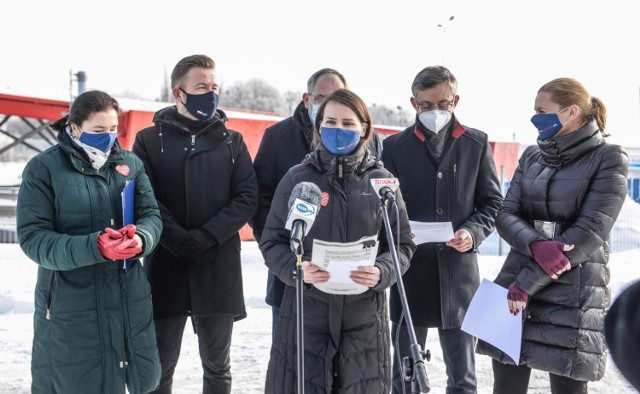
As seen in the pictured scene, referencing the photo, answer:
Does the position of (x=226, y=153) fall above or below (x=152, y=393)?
above

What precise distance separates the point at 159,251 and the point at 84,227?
602 mm

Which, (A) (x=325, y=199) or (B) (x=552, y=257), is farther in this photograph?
(B) (x=552, y=257)

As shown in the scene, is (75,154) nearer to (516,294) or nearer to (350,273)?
(350,273)

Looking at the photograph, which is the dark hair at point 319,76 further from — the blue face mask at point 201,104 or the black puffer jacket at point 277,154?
the blue face mask at point 201,104

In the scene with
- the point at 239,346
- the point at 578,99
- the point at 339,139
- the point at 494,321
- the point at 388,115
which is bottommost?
the point at 239,346

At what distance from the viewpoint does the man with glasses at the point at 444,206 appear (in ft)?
11.7

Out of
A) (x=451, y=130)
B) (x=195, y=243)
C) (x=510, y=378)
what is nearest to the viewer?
(x=510, y=378)

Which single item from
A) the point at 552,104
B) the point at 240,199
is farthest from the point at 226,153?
the point at 552,104

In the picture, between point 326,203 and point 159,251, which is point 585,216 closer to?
point 326,203

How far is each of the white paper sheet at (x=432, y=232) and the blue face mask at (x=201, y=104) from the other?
4.43 ft

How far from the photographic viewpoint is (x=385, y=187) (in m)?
2.63

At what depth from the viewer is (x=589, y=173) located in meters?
3.05

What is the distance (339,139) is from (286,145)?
926 mm

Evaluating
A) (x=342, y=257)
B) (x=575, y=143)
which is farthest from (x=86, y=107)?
(x=575, y=143)
